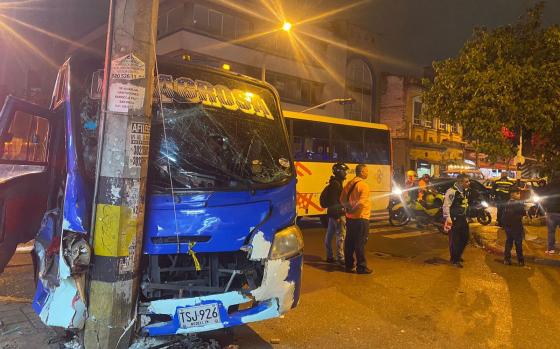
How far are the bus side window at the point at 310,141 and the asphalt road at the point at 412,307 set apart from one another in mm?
4505

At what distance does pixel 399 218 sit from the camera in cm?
1430

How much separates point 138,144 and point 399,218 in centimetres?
1189

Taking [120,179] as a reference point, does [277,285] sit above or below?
below

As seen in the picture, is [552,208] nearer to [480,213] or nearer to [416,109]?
[480,213]

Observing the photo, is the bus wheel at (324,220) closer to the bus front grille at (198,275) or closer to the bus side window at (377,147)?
the bus side window at (377,147)

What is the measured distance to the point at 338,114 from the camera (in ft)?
122

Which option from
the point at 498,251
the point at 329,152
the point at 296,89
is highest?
the point at 296,89

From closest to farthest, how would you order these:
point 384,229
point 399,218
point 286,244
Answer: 1. point 286,244
2. point 384,229
3. point 399,218

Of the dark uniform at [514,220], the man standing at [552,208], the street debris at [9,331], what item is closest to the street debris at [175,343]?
the street debris at [9,331]

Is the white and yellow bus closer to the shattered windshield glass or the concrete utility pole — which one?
the shattered windshield glass

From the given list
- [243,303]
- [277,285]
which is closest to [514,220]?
[277,285]

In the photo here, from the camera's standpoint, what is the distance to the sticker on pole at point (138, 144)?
358 centimetres

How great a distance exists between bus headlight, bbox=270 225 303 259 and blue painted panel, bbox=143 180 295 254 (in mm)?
71

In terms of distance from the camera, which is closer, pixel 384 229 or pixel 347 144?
pixel 384 229
